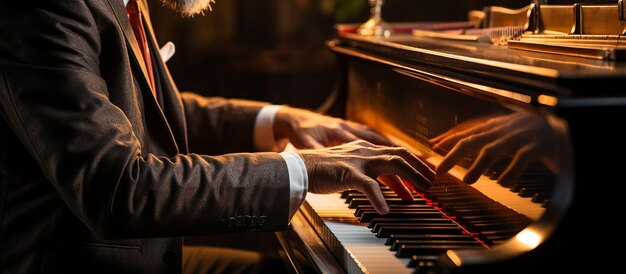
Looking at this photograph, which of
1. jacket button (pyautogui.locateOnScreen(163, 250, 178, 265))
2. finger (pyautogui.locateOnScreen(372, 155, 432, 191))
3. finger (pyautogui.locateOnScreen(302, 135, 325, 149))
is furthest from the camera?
finger (pyautogui.locateOnScreen(302, 135, 325, 149))

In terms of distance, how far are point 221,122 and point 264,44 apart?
367 centimetres

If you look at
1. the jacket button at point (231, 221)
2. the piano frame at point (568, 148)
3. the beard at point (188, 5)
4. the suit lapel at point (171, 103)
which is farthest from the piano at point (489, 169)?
the beard at point (188, 5)

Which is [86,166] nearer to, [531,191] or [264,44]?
[531,191]

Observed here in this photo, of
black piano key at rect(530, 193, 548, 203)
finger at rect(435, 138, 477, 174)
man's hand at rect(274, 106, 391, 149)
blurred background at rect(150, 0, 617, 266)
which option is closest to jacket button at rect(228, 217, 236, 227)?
finger at rect(435, 138, 477, 174)

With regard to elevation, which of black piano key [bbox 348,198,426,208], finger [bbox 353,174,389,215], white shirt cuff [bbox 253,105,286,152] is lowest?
white shirt cuff [bbox 253,105,286,152]

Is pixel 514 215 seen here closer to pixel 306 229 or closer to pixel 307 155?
pixel 307 155

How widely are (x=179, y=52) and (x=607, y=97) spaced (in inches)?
203

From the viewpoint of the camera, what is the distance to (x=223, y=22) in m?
6.28

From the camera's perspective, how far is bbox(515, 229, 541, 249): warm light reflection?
1271 mm

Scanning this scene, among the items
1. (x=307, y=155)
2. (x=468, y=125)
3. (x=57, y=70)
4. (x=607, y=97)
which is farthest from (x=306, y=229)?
(x=607, y=97)

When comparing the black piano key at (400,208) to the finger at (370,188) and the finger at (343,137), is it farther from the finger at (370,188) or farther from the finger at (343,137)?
the finger at (343,137)

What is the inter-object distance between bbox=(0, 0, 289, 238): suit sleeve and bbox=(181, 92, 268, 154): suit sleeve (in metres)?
1.03

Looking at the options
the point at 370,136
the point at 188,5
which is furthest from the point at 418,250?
the point at 188,5

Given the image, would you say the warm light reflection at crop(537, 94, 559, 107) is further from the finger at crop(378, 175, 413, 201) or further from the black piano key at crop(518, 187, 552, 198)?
the finger at crop(378, 175, 413, 201)
